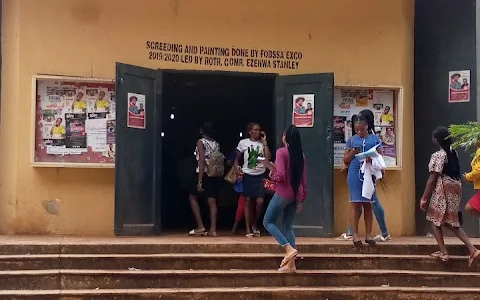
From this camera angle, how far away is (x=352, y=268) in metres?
7.27

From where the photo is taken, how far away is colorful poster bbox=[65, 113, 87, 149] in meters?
8.23

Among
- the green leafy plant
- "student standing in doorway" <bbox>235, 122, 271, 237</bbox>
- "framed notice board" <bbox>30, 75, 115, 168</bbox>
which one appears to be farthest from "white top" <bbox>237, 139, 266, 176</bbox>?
the green leafy plant

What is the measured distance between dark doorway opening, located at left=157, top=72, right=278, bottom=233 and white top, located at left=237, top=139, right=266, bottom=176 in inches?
40.2

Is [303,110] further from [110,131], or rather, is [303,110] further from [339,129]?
[110,131]

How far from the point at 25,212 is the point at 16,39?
2243mm

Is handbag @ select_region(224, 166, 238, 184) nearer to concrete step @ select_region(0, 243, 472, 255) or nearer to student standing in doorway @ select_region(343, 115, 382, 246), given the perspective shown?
concrete step @ select_region(0, 243, 472, 255)

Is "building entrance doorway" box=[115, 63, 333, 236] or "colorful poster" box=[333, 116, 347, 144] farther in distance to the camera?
"colorful poster" box=[333, 116, 347, 144]

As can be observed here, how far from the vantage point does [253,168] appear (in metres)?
8.46

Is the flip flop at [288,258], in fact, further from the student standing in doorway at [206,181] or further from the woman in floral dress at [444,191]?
the student standing in doorway at [206,181]

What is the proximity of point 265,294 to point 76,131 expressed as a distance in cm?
341

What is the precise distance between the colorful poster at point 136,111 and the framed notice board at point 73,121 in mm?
349

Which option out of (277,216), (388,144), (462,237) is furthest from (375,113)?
(277,216)

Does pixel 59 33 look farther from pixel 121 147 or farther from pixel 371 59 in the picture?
pixel 371 59

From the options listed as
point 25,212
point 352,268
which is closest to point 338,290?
point 352,268
